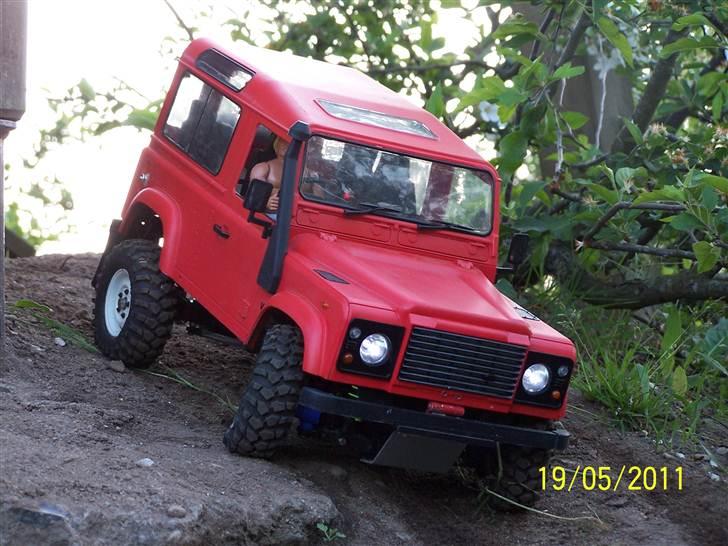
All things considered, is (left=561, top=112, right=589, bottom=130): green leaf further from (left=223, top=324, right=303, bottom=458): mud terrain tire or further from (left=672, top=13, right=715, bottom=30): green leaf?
(left=223, top=324, right=303, bottom=458): mud terrain tire

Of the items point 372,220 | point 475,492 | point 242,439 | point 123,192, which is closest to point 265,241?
point 372,220

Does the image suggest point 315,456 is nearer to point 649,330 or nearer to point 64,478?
point 64,478

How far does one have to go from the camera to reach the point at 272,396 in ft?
16.7

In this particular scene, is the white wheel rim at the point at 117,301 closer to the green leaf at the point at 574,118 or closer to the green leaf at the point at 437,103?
the green leaf at the point at 437,103

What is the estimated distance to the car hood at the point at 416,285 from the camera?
16.7ft

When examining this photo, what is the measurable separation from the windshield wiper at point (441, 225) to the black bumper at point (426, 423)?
1.12m

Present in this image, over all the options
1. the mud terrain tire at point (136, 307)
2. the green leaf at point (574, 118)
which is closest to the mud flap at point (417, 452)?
the mud terrain tire at point (136, 307)

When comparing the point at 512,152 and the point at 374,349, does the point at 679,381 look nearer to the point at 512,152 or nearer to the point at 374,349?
the point at 512,152

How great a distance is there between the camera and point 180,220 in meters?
6.32

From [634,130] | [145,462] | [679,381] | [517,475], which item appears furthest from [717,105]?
[145,462]

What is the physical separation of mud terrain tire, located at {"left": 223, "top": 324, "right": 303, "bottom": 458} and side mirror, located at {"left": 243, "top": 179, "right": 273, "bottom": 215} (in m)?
0.64

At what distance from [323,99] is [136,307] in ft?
4.94

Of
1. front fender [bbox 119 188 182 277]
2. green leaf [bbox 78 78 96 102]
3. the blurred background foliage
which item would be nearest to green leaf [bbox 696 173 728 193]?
the blurred background foliage

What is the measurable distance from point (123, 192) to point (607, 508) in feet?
26.2
